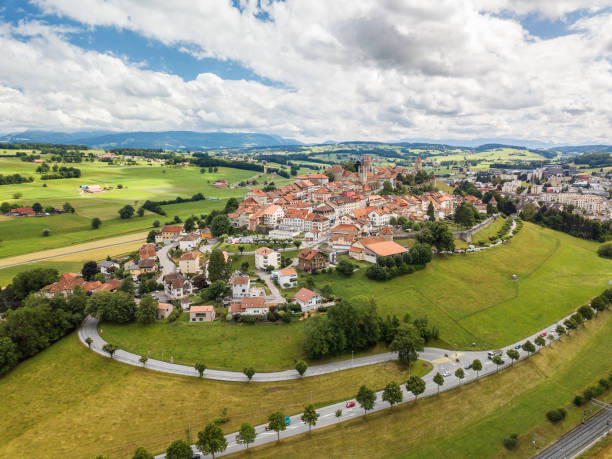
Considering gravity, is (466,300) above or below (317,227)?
below

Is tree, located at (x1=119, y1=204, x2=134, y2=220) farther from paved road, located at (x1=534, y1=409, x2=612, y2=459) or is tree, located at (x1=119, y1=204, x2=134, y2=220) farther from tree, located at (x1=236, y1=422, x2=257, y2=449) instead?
paved road, located at (x1=534, y1=409, x2=612, y2=459)

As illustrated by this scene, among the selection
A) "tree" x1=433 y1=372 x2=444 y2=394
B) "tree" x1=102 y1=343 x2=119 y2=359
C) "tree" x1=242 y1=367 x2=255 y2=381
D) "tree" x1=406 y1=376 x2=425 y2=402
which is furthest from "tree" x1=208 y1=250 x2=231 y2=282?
"tree" x1=433 y1=372 x2=444 y2=394

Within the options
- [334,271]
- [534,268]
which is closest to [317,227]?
[334,271]

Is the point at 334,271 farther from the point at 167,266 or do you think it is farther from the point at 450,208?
the point at 450,208

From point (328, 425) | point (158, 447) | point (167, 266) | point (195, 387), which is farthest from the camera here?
point (167, 266)

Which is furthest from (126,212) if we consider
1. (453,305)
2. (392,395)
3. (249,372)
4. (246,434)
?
(392,395)
